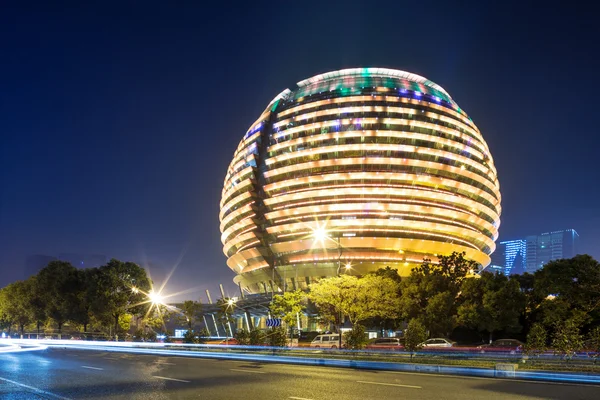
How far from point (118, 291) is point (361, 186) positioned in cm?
4823

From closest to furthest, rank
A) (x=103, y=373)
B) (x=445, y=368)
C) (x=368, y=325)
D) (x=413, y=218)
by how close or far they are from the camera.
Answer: (x=103, y=373)
(x=445, y=368)
(x=368, y=325)
(x=413, y=218)

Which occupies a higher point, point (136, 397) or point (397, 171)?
point (397, 171)

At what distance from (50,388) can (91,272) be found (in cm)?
6033

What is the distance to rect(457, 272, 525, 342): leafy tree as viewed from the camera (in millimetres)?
56594

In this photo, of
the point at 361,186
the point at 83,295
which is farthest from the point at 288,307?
the point at 361,186

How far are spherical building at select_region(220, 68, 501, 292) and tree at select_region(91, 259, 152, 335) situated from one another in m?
29.0

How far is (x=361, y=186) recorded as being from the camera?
320 feet

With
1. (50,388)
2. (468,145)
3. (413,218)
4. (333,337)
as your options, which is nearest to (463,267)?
(333,337)

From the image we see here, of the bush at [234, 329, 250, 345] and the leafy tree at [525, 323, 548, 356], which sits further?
the bush at [234, 329, 250, 345]

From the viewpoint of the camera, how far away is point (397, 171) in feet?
324

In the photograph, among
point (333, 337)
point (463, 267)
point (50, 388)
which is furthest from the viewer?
point (463, 267)

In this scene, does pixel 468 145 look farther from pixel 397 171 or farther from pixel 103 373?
pixel 103 373

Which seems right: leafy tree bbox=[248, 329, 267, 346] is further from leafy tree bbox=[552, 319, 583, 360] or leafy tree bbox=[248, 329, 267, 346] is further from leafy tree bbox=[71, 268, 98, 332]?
leafy tree bbox=[71, 268, 98, 332]

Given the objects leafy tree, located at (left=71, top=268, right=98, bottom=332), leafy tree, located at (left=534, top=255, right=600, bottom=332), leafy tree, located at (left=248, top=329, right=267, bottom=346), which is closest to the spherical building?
leafy tree, located at (left=71, top=268, right=98, bottom=332)
